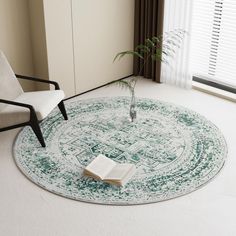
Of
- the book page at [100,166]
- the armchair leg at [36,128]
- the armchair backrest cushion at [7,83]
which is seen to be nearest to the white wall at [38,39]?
the armchair backrest cushion at [7,83]

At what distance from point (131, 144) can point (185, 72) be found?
1.62 meters

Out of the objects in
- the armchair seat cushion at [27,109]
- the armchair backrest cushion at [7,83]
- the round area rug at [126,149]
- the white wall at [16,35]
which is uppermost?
the white wall at [16,35]

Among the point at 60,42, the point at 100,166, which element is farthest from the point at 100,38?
the point at 100,166

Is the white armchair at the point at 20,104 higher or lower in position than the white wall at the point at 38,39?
lower

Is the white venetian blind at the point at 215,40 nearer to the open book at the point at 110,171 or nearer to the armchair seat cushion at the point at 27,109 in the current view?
the armchair seat cushion at the point at 27,109

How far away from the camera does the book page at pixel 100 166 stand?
3.44 meters

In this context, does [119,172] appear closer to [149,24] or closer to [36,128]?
[36,128]

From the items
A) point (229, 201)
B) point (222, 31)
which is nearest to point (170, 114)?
point (222, 31)

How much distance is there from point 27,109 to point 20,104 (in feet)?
0.32

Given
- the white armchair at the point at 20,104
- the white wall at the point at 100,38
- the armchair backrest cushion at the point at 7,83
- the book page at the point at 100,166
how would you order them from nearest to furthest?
the book page at the point at 100,166 < the white armchair at the point at 20,104 < the armchair backrest cushion at the point at 7,83 < the white wall at the point at 100,38

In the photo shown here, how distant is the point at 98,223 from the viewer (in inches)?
117

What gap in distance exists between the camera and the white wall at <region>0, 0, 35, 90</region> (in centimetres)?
433

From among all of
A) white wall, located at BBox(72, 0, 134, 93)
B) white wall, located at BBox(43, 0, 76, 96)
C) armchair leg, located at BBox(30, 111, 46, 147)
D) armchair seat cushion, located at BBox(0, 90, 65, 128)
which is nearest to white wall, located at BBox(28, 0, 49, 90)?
white wall, located at BBox(43, 0, 76, 96)

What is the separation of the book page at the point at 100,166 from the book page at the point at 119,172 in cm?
3
